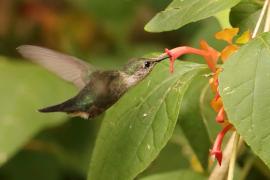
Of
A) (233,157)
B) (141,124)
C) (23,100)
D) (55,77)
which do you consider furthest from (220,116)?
(55,77)

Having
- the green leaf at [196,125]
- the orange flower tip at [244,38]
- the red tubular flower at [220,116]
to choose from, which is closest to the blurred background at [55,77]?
the green leaf at [196,125]

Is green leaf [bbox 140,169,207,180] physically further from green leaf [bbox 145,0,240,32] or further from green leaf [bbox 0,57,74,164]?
green leaf [bbox 0,57,74,164]

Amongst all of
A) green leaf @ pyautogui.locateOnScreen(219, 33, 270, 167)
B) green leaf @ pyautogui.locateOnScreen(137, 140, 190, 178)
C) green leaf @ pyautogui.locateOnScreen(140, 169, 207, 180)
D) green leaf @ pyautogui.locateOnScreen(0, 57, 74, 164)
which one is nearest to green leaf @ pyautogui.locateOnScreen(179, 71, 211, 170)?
green leaf @ pyautogui.locateOnScreen(140, 169, 207, 180)

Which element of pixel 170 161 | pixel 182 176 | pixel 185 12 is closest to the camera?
pixel 185 12

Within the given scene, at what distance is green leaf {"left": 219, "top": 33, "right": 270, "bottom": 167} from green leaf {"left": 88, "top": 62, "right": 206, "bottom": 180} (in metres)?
0.17

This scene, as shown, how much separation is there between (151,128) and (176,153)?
155 cm

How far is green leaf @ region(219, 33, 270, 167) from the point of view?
46.1 inches

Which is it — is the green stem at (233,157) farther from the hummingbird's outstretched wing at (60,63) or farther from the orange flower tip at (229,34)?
the hummingbird's outstretched wing at (60,63)

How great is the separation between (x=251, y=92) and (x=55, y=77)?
182 cm

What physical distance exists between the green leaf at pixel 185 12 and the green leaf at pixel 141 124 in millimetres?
133

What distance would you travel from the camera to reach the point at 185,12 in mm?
1370

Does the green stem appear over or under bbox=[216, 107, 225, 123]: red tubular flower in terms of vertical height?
under

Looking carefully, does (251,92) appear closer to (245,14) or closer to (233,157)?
(233,157)

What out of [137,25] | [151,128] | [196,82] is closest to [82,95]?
[151,128]
